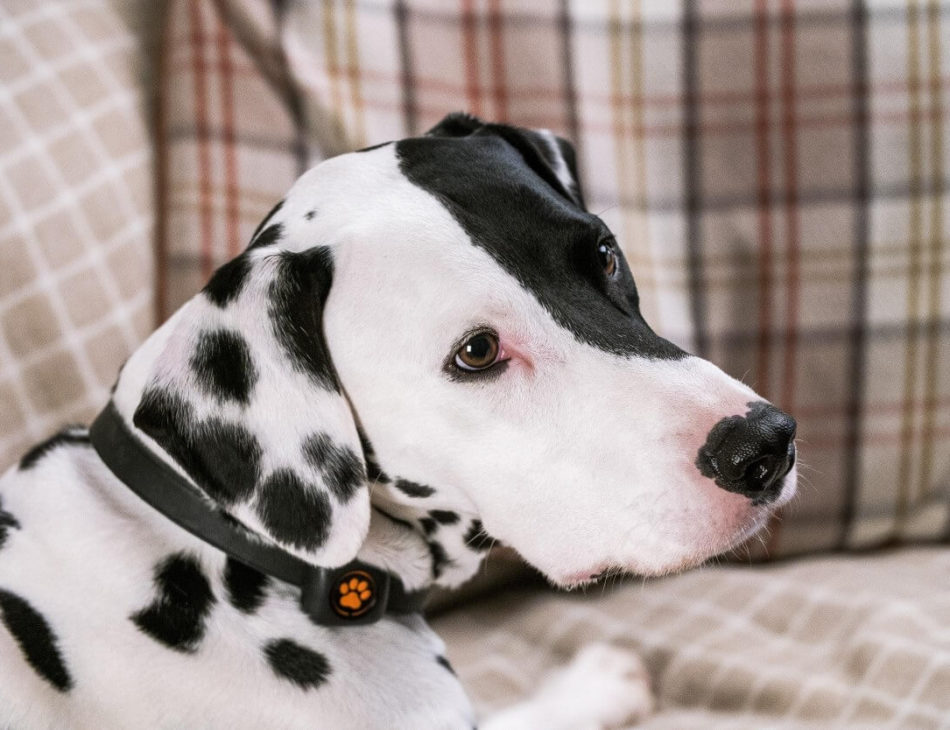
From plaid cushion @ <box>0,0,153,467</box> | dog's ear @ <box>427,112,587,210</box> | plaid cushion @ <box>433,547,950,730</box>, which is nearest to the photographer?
dog's ear @ <box>427,112,587,210</box>

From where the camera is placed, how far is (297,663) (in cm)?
117

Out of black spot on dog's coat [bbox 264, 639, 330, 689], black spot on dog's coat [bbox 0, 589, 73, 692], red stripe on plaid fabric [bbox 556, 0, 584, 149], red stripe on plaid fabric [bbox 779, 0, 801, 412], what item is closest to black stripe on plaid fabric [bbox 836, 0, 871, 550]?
red stripe on plaid fabric [bbox 779, 0, 801, 412]

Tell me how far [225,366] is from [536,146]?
586mm

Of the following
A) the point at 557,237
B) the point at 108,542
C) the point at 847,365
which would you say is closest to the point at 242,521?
the point at 108,542

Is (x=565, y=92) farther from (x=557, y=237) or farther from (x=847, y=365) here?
(x=557, y=237)

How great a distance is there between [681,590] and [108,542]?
1.34m

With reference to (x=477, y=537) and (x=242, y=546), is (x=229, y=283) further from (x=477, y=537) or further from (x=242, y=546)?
(x=477, y=537)

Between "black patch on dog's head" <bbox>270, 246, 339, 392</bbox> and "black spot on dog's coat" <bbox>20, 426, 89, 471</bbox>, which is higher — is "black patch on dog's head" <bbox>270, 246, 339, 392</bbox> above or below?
above

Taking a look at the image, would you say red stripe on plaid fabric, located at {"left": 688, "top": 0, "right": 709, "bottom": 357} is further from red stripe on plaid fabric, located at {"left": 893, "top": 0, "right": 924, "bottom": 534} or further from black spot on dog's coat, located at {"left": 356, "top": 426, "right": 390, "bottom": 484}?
black spot on dog's coat, located at {"left": 356, "top": 426, "right": 390, "bottom": 484}

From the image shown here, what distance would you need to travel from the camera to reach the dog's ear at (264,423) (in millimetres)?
1127

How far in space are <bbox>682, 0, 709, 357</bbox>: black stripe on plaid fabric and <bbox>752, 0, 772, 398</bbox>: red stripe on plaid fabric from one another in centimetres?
13

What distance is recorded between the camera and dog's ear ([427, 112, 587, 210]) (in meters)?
1.44

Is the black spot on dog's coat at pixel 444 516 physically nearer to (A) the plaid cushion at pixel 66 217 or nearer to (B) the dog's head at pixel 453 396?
(B) the dog's head at pixel 453 396

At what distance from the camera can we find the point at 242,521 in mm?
1131
